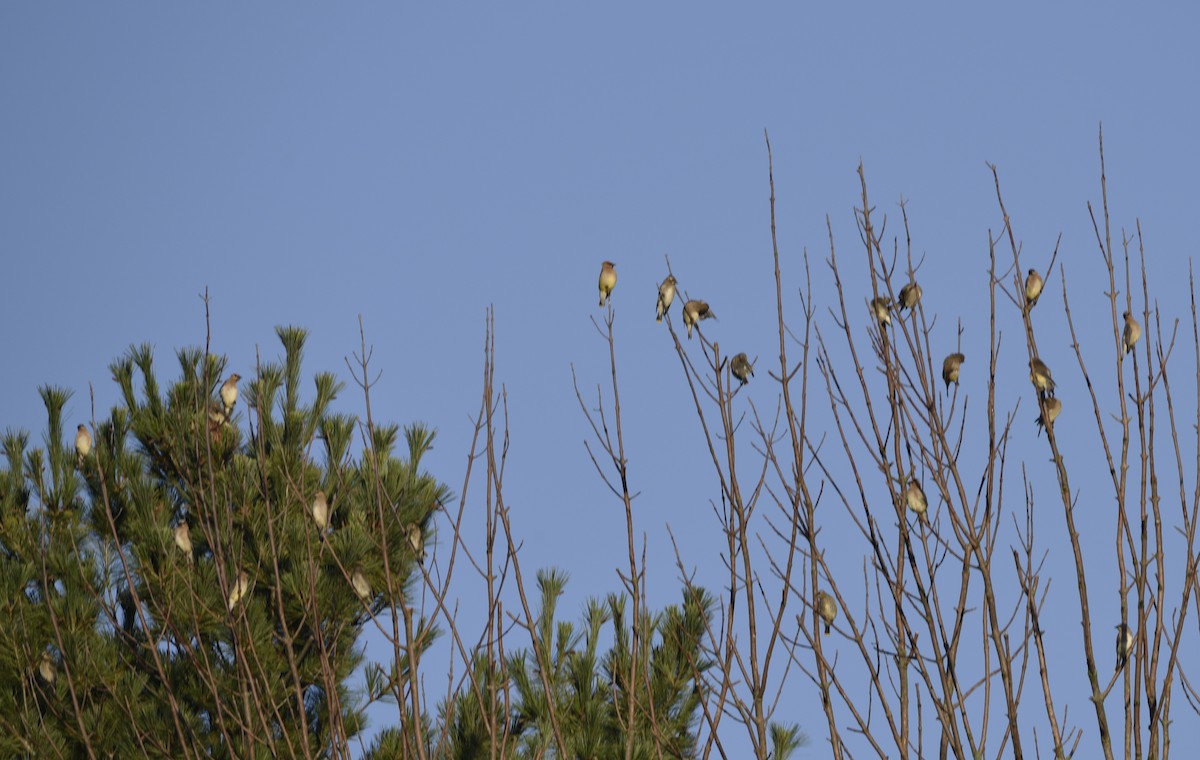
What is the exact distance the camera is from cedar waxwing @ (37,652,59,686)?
834 cm

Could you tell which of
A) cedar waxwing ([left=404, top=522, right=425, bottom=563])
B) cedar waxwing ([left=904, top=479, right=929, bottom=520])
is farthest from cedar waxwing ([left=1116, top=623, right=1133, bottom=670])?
cedar waxwing ([left=404, top=522, right=425, bottom=563])

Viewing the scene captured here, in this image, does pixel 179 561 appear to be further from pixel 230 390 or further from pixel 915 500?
pixel 915 500

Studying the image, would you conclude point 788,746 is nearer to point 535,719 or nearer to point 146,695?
point 535,719

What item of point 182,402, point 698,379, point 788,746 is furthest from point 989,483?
point 182,402

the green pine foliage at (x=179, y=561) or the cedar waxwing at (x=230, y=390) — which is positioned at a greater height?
the cedar waxwing at (x=230, y=390)

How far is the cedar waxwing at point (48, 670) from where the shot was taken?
8.34 meters

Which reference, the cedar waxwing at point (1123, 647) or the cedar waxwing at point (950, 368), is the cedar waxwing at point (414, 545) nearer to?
the cedar waxwing at point (1123, 647)

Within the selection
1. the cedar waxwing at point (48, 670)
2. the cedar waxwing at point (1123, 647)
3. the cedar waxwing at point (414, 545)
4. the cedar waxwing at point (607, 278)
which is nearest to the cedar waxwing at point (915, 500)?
the cedar waxwing at point (1123, 647)

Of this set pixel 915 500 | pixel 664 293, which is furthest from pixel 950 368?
pixel 915 500

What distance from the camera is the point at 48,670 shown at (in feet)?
27.8

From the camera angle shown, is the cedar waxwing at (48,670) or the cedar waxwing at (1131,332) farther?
the cedar waxwing at (48,670)

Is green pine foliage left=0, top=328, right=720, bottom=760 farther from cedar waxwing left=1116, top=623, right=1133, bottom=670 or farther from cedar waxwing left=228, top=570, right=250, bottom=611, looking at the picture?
cedar waxwing left=1116, top=623, right=1133, bottom=670

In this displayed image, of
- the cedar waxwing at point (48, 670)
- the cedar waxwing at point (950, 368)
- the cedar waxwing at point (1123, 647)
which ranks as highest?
the cedar waxwing at point (950, 368)

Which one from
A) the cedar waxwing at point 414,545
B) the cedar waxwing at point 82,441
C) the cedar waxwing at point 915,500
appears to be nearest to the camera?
the cedar waxwing at point 414,545
